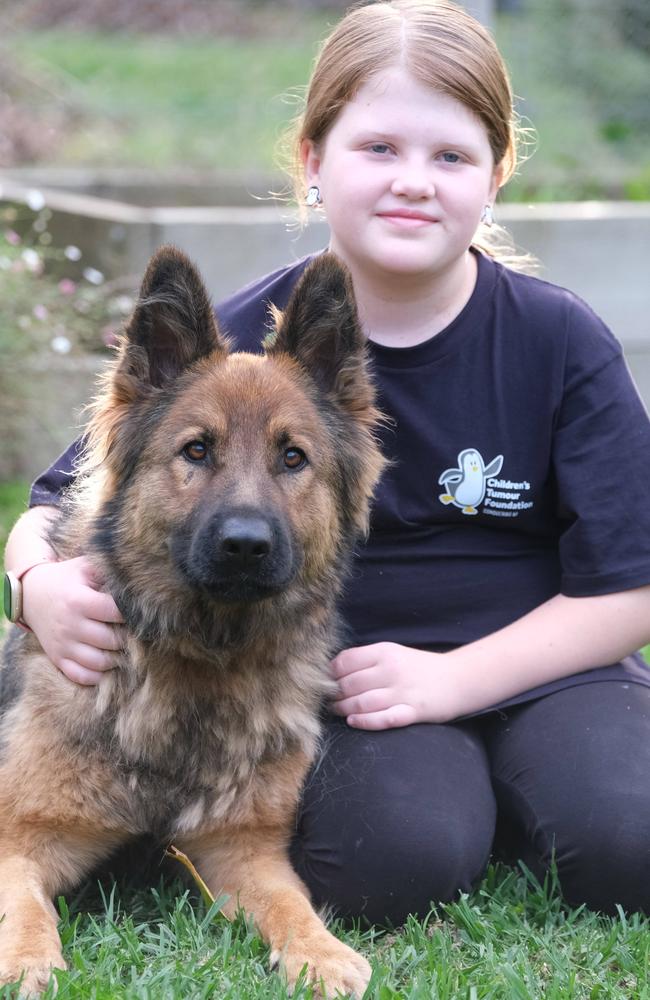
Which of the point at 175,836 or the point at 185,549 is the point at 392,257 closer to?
the point at 185,549

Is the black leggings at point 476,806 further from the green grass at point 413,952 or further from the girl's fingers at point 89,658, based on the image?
the girl's fingers at point 89,658

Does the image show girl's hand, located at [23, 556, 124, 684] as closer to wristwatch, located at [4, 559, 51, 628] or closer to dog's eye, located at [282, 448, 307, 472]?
wristwatch, located at [4, 559, 51, 628]

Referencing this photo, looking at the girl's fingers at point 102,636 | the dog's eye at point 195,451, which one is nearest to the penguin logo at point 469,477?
the dog's eye at point 195,451

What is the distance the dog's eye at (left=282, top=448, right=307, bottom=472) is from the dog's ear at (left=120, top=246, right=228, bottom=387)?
0.34 metres

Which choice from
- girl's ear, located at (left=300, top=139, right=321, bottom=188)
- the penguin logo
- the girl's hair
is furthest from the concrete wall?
the penguin logo

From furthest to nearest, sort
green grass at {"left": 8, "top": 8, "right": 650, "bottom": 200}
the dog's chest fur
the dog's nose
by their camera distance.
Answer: green grass at {"left": 8, "top": 8, "right": 650, "bottom": 200}
the dog's chest fur
the dog's nose

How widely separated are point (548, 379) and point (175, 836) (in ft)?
5.37

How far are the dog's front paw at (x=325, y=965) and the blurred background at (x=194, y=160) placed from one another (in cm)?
197

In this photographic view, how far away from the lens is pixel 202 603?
3.33 m

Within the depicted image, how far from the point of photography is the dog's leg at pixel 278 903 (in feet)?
9.53

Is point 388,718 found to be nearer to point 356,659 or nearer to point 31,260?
point 356,659

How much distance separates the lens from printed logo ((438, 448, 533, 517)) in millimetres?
3732

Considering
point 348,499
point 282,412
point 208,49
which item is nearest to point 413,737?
point 348,499

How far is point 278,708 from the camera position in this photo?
347 centimetres
